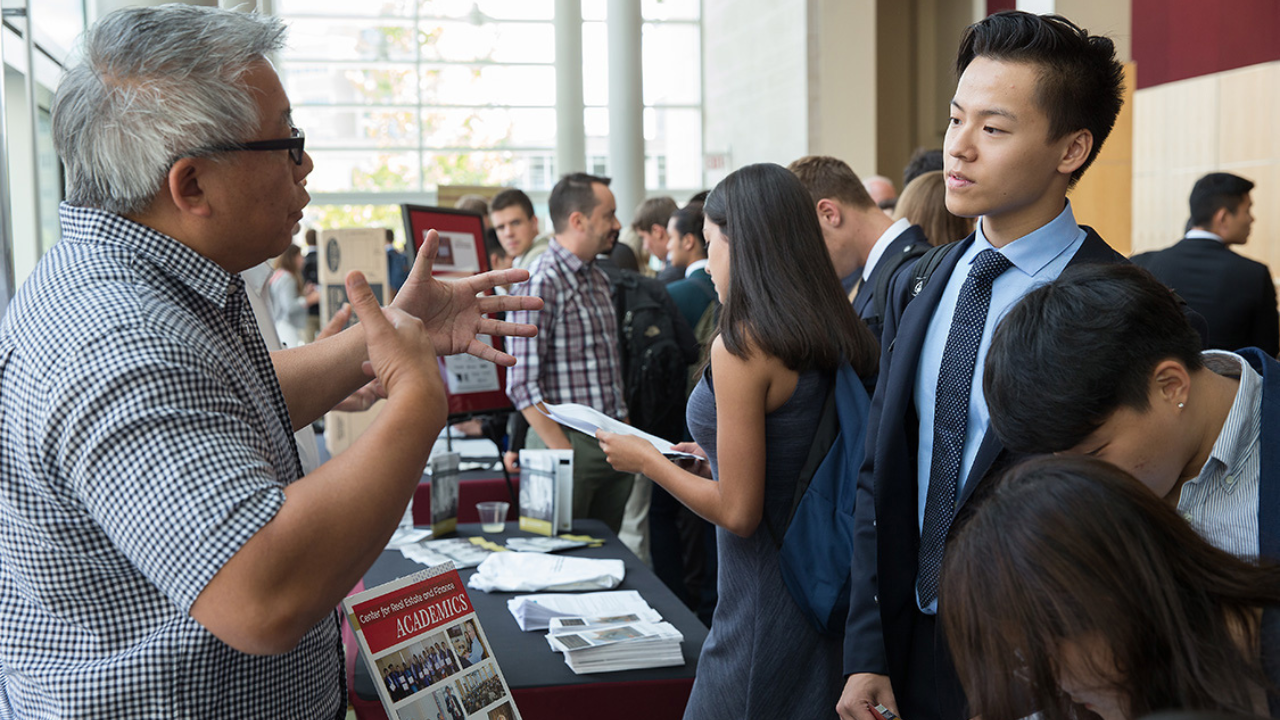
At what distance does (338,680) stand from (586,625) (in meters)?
0.87

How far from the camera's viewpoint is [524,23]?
1722cm

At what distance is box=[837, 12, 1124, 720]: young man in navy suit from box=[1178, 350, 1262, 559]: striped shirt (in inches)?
12.2

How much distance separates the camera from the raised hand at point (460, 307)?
1.55 m

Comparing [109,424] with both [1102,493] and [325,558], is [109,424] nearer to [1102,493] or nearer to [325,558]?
[325,558]

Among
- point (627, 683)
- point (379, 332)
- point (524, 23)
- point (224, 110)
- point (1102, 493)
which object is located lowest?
point (627, 683)

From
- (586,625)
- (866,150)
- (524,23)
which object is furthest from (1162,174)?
(524,23)

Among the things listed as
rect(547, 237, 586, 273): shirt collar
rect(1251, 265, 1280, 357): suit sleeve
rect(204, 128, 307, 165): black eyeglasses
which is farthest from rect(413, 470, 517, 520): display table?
rect(1251, 265, 1280, 357): suit sleeve

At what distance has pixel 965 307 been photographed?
5.28 ft

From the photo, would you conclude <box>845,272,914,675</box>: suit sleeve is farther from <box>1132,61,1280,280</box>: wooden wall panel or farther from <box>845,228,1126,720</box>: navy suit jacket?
<box>1132,61,1280,280</box>: wooden wall panel

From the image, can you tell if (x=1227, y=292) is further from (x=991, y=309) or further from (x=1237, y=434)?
(x=1237, y=434)

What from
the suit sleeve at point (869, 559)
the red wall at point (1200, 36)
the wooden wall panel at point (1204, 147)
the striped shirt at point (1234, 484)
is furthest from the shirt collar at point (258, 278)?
the red wall at point (1200, 36)

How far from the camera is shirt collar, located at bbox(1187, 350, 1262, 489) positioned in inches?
45.6

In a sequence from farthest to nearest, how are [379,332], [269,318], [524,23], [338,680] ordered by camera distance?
[524,23] → [269,318] → [338,680] → [379,332]

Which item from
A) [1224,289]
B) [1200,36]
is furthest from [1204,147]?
[1224,289]
